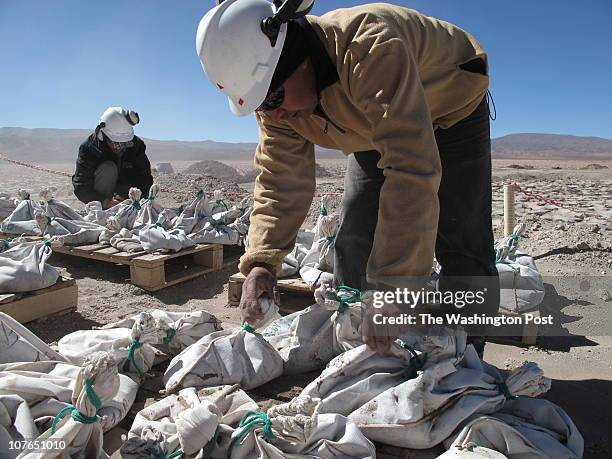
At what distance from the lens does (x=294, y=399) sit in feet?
5.37

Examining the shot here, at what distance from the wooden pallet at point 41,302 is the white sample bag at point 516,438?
2.68 m

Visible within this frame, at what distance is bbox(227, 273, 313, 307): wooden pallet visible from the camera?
3.37 meters

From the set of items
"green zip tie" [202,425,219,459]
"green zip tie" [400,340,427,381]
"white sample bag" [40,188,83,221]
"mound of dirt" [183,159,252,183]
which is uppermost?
"mound of dirt" [183,159,252,183]

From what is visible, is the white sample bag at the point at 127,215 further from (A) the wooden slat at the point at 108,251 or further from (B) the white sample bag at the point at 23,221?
(B) the white sample bag at the point at 23,221

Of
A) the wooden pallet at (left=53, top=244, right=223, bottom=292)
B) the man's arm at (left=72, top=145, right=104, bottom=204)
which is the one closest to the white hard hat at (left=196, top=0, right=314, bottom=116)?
the wooden pallet at (left=53, top=244, right=223, bottom=292)

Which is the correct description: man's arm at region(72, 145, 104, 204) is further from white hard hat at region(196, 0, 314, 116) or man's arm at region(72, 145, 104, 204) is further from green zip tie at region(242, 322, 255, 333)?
white hard hat at region(196, 0, 314, 116)

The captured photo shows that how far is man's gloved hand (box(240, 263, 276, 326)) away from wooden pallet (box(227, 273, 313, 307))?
1.32 metres

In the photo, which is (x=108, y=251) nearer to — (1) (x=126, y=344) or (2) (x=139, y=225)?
(2) (x=139, y=225)

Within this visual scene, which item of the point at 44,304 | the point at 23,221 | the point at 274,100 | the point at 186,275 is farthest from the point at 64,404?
the point at 23,221

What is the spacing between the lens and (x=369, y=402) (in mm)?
1718

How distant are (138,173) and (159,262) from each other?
2553mm

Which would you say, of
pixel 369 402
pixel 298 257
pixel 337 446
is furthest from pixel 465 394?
pixel 298 257

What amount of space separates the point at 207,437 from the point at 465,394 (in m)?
0.91

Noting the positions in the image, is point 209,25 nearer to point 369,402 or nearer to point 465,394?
point 369,402
